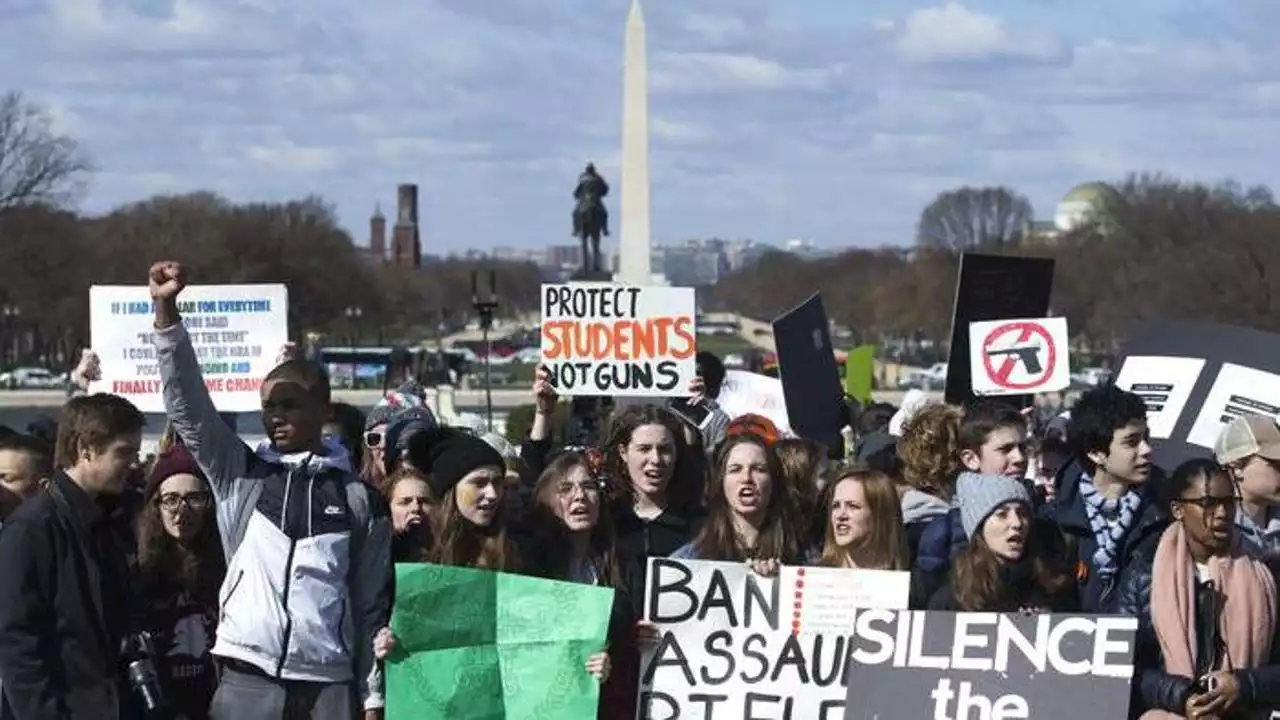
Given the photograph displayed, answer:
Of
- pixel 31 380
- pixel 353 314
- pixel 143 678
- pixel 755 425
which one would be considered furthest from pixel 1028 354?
pixel 353 314

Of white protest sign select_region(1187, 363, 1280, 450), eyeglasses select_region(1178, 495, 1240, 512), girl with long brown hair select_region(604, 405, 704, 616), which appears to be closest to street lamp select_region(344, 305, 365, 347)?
white protest sign select_region(1187, 363, 1280, 450)

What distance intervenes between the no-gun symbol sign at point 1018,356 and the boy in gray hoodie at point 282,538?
6.22 m

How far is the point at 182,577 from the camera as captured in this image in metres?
6.57

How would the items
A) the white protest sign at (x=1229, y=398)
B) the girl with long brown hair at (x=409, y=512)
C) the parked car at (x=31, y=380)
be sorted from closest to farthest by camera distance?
1. the girl with long brown hair at (x=409, y=512)
2. the white protest sign at (x=1229, y=398)
3. the parked car at (x=31, y=380)

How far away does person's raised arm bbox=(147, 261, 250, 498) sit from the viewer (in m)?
6.14

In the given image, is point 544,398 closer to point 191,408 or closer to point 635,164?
point 191,408

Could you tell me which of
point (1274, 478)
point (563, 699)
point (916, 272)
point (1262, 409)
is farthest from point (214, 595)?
point (916, 272)

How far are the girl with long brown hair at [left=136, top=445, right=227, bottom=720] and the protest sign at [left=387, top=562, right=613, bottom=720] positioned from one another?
0.56m

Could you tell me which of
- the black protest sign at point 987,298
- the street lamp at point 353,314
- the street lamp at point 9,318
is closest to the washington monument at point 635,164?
the black protest sign at point 987,298

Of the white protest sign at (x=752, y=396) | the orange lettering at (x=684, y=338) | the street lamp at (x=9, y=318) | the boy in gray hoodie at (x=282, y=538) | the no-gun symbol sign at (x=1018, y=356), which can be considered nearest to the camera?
the boy in gray hoodie at (x=282, y=538)

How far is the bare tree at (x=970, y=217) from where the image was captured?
121125mm

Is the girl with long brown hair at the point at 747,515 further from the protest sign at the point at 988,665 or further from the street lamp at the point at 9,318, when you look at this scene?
the street lamp at the point at 9,318

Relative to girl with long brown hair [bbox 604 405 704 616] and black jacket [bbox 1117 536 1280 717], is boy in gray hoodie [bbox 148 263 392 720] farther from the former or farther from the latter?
black jacket [bbox 1117 536 1280 717]

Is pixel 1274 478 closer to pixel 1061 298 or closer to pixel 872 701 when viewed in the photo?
pixel 872 701
